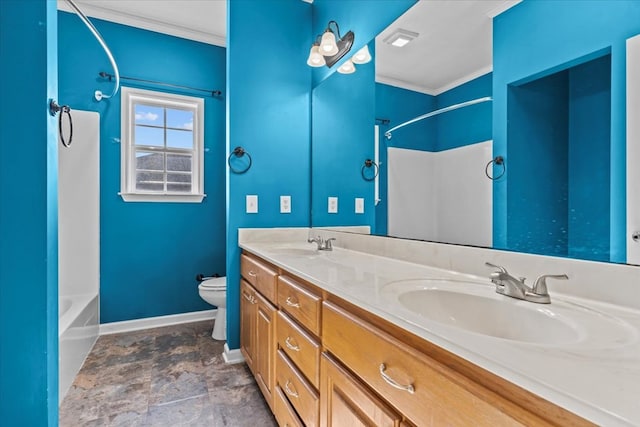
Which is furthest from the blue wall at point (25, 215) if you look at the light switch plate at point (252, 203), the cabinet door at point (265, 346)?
the light switch plate at point (252, 203)

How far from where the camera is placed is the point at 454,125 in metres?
1.28

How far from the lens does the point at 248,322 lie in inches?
77.9

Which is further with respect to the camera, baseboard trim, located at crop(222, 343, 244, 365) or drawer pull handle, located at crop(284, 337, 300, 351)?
baseboard trim, located at crop(222, 343, 244, 365)

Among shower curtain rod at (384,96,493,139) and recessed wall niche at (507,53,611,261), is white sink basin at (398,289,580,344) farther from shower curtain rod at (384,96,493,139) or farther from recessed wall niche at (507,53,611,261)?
shower curtain rod at (384,96,493,139)

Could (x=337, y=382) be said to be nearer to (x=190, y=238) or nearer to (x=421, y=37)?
(x=421, y=37)

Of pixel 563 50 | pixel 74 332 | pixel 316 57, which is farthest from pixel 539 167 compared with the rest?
pixel 74 332

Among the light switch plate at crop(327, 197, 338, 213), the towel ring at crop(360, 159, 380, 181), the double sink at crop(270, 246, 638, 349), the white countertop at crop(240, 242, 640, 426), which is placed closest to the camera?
the white countertop at crop(240, 242, 640, 426)

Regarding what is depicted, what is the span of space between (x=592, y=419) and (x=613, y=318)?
1.51ft

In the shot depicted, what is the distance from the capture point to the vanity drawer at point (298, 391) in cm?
109

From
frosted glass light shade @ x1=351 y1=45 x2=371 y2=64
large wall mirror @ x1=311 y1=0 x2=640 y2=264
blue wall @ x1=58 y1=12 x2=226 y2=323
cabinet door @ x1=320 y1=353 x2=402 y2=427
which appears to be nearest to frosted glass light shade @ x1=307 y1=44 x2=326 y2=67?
frosted glass light shade @ x1=351 y1=45 x2=371 y2=64

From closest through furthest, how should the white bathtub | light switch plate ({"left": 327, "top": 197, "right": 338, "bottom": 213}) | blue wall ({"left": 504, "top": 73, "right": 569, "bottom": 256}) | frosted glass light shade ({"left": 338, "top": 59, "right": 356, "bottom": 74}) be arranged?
blue wall ({"left": 504, "top": 73, "right": 569, "bottom": 256}), the white bathtub, frosted glass light shade ({"left": 338, "top": 59, "right": 356, "bottom": 74}), light switch plate ({"left": 327, "top": 197, "right": 338, "bottom": 213})

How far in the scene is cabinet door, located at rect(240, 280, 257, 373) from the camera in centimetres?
187

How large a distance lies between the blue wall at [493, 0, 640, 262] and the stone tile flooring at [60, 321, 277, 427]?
157cm

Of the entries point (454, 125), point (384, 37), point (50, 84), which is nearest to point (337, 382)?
point (454, 125)
